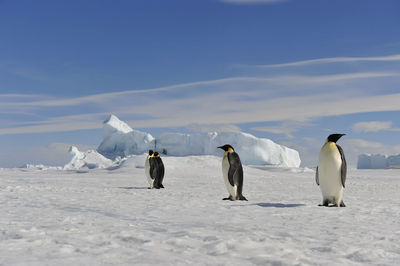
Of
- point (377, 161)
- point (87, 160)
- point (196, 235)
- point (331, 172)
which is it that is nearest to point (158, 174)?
point (331, 172)

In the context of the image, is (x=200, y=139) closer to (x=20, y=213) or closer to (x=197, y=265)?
(x=20, y=213)

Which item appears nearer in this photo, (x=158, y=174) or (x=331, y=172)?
(x=331, y=172)

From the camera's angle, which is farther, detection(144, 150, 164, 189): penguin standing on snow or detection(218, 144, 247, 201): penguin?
detection(144, 150, 164, 189): penguin standing on snow

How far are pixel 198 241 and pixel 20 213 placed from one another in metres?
2.81

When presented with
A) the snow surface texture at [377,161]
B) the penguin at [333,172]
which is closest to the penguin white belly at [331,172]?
the penguin at [333,172]

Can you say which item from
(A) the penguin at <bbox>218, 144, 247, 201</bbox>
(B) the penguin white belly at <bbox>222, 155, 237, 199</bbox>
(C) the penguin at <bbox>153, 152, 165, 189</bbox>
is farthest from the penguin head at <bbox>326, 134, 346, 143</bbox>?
(C) the penguin at <bbox>153, 152, 165, 189</bbox>

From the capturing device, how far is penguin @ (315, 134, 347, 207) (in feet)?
21.7

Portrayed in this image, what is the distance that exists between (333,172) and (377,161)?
35624 millimetres

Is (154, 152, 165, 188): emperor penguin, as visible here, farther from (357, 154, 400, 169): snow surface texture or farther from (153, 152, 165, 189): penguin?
(357, 154, 400, 169): snow surface texture

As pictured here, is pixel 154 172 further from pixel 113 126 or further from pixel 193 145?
pixel 113 126

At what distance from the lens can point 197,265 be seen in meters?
2.74

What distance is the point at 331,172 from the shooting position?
6656mm

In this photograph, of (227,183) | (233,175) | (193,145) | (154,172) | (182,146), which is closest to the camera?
(233,175)

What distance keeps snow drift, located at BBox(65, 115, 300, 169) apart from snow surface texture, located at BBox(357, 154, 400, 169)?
6279 millimetres
